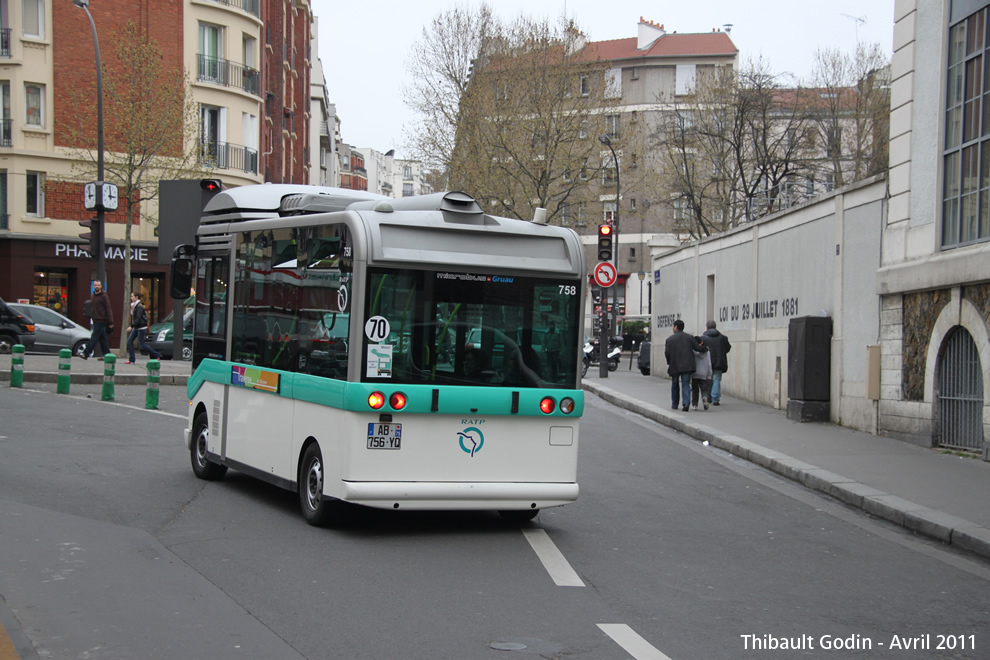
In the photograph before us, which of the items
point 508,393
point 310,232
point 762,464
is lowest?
point 762,464

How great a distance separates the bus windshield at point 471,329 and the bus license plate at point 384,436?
1.13 feet

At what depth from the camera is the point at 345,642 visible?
5.31m

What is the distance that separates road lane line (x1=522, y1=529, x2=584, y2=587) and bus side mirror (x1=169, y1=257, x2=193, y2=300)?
181 inches

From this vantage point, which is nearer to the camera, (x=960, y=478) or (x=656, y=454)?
(x=960, y=478)

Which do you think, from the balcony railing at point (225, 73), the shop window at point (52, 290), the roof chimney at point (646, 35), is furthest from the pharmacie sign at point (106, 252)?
the roof chimney at point (646, 35)

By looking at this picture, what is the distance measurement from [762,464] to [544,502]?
6.53m

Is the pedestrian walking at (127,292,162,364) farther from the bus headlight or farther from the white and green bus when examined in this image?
the bus headlight

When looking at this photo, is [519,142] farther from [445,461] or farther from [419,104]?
[445,461]

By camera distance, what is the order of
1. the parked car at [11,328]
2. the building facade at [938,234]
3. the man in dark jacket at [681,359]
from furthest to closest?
the parked car at [11,328] → the man in dark jacket at [681,359] → the building facade at [938,234]

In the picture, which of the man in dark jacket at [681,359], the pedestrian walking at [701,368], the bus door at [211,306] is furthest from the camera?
the pedestrian walking at [701,368]

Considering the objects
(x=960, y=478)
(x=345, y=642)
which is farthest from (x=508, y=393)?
(x=960, y=478)

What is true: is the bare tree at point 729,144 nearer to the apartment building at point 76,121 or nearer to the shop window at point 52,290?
the apartment building at point 76,121

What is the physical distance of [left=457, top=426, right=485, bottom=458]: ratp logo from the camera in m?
8.11

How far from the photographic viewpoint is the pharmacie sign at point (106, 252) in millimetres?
41969
